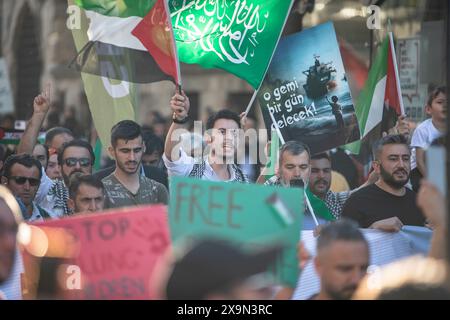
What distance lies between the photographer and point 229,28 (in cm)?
661

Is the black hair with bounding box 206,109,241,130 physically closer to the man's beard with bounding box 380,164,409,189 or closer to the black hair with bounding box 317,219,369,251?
the man's beard with bounding box 380,164,409,189

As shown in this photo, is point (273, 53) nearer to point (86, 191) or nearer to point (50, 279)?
point (86, 191)

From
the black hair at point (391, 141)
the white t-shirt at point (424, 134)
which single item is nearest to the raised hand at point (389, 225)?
the black hair at point (391, 141)

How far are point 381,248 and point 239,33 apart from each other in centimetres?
249

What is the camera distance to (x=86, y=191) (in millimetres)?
5574

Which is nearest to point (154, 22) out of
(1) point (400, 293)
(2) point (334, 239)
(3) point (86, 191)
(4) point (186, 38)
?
(4) point (186, 38)

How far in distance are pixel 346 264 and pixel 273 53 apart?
3291mm

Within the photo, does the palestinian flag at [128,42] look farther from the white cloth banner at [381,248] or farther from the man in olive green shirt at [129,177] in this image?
the white cloth banner at [381,248]

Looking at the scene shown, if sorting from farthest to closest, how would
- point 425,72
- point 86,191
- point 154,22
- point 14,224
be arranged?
point 425,72 < point 154,22 < point 86,191 < point 14,224

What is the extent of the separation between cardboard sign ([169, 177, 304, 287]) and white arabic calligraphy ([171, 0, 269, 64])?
2.95 m

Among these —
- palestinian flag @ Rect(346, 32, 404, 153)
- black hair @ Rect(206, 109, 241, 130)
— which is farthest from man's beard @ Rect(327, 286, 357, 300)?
palestinian flag @ Rect(346, 32, 404, 153)

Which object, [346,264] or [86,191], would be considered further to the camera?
[86,191]

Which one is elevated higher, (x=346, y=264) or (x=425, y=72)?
(x=425, y=72)

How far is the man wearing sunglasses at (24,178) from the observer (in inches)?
243
